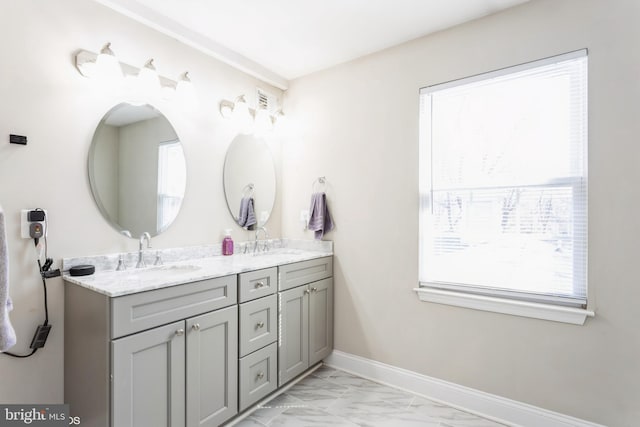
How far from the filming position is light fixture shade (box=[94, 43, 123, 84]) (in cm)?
181

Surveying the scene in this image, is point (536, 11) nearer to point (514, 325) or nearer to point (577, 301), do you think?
point (577, 301)

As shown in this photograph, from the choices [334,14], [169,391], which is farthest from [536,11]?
[169,391]

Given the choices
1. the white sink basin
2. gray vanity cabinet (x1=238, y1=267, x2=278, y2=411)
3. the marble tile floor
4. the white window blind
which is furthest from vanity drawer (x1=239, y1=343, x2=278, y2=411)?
the white window blind

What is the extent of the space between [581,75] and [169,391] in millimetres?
2728

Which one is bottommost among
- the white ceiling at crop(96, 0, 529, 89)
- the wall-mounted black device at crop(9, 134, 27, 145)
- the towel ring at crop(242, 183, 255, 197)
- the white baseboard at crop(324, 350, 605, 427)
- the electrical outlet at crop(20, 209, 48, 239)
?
the white baseboard at crop(324, 350, 605, 427)

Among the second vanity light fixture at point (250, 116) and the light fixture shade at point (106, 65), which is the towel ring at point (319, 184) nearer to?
the second vanity light fixture at point (250, 116)

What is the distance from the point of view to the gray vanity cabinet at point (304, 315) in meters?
2.28

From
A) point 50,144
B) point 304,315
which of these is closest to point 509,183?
point 304,315

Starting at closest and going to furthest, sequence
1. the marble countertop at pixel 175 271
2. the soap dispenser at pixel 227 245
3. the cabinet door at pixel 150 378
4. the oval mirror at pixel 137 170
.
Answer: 1. the cabinet door at pixel 150 378
2. the marble countertop at pixel 175 271
3. the oval mirror at pixel 137 170
4. the soap dispenser at pixel 227 245

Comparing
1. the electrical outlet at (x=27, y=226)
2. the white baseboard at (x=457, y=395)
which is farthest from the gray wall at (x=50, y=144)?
the white baseboard at (x=457, y=395)

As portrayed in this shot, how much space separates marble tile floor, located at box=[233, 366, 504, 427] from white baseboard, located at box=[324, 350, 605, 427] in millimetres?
47

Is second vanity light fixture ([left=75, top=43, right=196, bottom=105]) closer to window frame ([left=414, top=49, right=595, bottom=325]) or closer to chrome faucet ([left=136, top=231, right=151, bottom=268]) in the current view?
chrome faucet ([left=136, top=231, right=151, bottom=268])

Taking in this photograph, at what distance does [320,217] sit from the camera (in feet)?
9.07

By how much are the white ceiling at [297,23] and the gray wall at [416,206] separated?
0.43 feet
